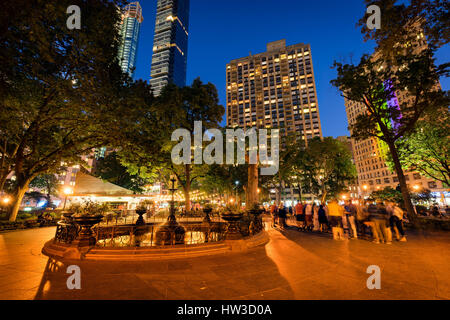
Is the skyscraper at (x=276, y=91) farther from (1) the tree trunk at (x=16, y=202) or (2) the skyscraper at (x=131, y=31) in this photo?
(2) the skyscraper at (x=131, y=31)

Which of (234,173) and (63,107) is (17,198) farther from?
(234,173)

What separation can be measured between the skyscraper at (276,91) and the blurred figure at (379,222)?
85.0 meters

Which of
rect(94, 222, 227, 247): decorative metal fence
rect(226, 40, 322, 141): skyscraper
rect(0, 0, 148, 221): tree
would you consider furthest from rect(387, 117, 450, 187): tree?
rect(226, 40, 322, 141): skyscraper

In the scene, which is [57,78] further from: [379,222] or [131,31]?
[131,31]

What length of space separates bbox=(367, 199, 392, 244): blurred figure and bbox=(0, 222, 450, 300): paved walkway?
176cm

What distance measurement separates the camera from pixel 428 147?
1939 centimetres

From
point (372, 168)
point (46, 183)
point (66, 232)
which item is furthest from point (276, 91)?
point (66, 232)

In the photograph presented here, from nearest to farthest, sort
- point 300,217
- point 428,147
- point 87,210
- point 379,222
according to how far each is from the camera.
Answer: point 87,210
point 379,222
point 300,217
point 428,147

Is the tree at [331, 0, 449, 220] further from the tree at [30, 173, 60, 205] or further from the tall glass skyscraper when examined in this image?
the tall glass skyscraper

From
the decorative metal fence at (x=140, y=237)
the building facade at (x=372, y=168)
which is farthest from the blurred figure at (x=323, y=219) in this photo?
the building facade at (x=372, y=168)

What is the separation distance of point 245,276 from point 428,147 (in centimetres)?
2645

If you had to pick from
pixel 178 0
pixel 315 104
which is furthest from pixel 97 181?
pixel 178 0

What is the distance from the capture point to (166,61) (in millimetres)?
125375

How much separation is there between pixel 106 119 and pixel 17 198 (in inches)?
406
